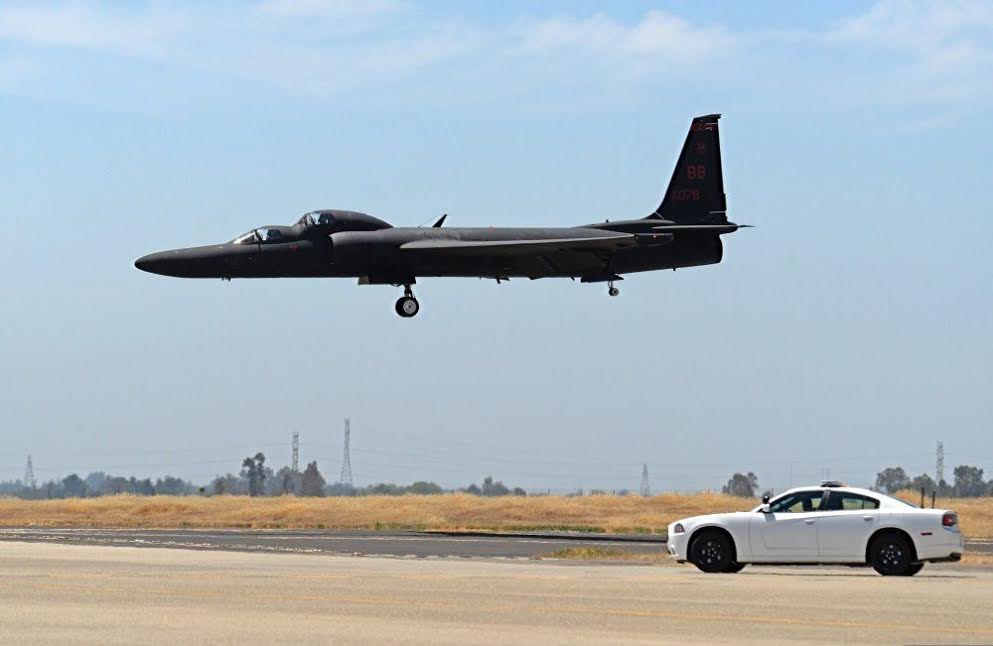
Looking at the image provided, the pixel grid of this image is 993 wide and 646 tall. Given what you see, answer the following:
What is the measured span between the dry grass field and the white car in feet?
84.1

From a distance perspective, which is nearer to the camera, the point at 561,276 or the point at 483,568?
the point at 483,568

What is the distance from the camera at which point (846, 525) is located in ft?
83.9

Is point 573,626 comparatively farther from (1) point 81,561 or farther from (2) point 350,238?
(2) point 350,238

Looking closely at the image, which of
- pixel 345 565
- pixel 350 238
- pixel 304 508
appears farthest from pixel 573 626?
pixel 304 508

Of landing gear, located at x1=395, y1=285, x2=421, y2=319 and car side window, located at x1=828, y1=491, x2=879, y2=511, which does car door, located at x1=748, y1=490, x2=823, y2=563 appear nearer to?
car side window, located at x1=828, y1=491, x2=879, y2=511

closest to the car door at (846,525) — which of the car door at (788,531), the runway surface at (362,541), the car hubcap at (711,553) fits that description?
the car door at (788,531)

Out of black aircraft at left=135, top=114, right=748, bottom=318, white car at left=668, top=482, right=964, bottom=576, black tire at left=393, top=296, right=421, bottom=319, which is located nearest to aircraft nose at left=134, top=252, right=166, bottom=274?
black aircraft at left=135, top=114, right=748, bottom=318

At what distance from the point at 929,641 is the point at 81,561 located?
1799 centimetres

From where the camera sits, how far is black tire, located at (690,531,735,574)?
2603cm

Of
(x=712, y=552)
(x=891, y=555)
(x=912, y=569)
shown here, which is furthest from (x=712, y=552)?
(x=912, y=569)

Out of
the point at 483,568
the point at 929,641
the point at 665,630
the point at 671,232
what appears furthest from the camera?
the point at 671,232

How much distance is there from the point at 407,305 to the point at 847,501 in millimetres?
22647

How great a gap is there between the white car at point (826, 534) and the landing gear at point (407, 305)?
68.6 ft

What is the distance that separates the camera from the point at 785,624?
53.9ft
